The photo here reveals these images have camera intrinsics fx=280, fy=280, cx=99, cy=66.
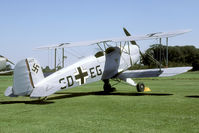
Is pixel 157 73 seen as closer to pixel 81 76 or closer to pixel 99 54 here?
pixel 99 54

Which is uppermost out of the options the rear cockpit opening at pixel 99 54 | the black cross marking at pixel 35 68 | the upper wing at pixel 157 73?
the rear cockpit opening at pixel 99 54

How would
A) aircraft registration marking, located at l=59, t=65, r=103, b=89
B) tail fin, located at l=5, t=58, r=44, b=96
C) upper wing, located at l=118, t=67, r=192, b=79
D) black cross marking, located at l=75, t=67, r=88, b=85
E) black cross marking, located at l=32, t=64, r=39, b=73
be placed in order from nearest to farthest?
tail fin, located at l=5, t=58, r=44, b=96
black cross marking, located at l=32, t=64, r=39, b=73
aircraft registration marking, located at l=59, t=65, r=103, b=89
black cross marking, located at l=75, t=67, r=88, b=85
upper wing, located at l=118, t=67, r=192, b=79

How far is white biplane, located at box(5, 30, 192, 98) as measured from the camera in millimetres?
10484

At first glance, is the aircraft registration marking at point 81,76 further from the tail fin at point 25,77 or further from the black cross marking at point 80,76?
the tail fin at point 25,77

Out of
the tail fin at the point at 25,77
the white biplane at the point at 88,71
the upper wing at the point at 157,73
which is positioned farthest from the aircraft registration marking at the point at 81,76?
the upper wing at the point at 157,73

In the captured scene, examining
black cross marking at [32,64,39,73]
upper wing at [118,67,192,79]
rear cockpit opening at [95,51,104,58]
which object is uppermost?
rear cockpit opening at [95,51,104,58]

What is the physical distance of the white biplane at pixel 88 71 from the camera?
1048 cm

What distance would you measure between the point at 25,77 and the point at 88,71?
390 centimetres

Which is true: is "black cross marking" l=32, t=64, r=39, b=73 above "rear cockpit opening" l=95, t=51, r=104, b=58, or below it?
below

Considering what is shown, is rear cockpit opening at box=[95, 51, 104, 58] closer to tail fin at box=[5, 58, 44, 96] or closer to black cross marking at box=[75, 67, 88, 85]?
black cross marking at box=[75, 67, 88, 85]

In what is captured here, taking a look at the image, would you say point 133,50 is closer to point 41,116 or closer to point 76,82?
point 76,82

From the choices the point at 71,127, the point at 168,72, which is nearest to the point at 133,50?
the point at 168,72

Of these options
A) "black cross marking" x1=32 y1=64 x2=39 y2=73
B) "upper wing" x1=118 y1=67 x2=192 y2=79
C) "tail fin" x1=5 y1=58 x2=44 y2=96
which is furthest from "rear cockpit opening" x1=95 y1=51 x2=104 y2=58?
"tail fin" x1=5 y1=58 x2=44 y2=96

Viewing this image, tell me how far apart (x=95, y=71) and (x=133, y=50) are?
13.7 ft
